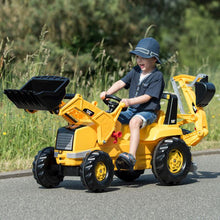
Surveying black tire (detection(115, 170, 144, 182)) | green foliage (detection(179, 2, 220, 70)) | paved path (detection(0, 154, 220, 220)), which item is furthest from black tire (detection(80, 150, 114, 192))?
green foliage (detection(179, 2, 220, 70))

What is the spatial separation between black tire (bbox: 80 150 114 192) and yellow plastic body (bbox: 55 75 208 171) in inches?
3.1

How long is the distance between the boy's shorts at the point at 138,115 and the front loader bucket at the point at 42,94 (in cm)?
109

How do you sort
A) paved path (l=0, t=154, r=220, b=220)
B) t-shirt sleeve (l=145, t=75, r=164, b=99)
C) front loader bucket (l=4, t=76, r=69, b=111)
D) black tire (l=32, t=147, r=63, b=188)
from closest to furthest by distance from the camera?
paved path (l=0, t=154, r=220, b=220) → front loader bucket (l=4, t=76, r=69, b=111) → black tire (l=32, t=147, r=63, b=188) → t-shirt sleeve (l=145, t=75, r=164, b=99)

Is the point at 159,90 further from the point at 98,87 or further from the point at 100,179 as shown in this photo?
the point at 98,87

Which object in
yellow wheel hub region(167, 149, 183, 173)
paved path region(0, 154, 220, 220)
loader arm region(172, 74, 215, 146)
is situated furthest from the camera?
loader arm region(172, 74, 215, 146)

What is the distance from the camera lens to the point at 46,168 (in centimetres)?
674

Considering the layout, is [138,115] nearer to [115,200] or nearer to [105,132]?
[105,132]

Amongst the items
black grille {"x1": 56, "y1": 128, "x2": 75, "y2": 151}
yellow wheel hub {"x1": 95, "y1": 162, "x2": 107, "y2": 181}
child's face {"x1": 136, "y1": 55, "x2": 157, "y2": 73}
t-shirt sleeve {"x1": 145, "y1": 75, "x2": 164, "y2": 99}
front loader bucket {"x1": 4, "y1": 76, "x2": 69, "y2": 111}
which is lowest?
yellow wheel hub {"x1": 95, "y1": 162, "x2": 107, "y2": 181}

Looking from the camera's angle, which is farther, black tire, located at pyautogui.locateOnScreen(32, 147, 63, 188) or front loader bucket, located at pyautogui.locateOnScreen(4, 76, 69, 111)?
black tire, located at pyautogui.locateOnScreen(32, 147, 63, 188)

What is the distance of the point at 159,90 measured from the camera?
7.07 metres

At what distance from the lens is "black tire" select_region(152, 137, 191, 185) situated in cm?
705

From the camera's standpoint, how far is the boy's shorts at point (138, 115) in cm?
691

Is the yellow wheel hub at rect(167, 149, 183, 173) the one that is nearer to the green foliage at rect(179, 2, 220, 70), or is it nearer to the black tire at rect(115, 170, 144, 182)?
the black tire at rect(115, 170, 144, 182)

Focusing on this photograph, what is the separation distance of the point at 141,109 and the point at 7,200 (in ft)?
6.45
